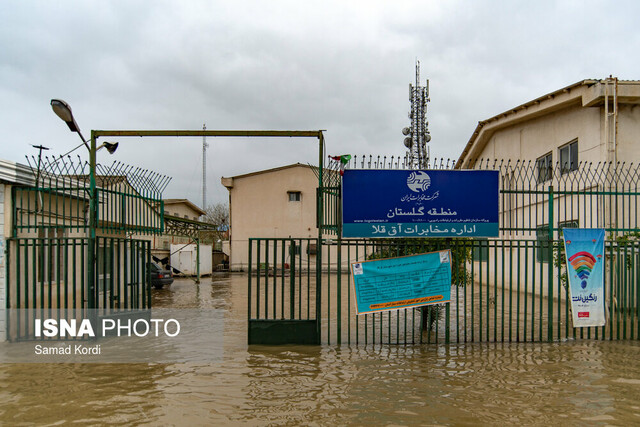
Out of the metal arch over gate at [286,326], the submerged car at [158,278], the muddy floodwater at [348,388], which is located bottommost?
the submerged car at [158,278]

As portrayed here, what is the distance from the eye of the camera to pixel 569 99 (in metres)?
13.6

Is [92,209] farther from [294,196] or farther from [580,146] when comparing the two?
[294,196]

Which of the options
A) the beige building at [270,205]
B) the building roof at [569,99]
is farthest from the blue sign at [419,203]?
the beige building at [270,205]

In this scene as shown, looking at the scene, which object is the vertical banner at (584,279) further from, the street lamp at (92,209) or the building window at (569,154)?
the street lamp at (92,209)

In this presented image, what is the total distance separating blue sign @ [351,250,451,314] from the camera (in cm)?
824

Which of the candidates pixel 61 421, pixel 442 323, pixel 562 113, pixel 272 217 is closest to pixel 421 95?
pixel 272 217

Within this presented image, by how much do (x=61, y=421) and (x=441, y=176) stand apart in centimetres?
632

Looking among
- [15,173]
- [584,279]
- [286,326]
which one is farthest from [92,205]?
[584,279]

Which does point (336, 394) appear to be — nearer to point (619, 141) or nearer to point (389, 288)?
point (389, 288)

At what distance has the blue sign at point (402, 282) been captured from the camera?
8.24 meters

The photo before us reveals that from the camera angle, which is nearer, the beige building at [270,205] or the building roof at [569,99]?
the building roof at [569,99]

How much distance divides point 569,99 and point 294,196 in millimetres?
22272

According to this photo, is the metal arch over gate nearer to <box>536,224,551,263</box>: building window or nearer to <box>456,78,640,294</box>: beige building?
<box>536,224,551,263</box>: building window

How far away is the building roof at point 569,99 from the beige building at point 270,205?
52.0ft
